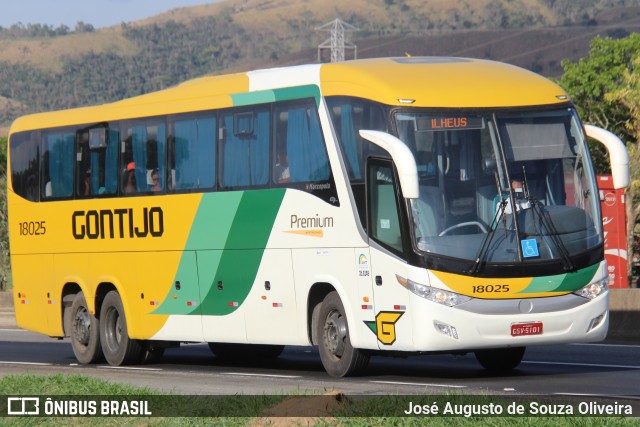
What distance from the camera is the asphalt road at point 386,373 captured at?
15586mm

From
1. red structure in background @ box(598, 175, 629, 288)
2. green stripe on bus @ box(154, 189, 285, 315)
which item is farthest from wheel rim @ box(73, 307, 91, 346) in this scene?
red structure in background @ box(598, 175, 629, 288)

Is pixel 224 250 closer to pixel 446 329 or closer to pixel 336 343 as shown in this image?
pixel 336 343

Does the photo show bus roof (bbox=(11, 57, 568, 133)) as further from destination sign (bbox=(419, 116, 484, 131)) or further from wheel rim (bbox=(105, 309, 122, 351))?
wheel rim (bbox=(105, 309, 122, 351))

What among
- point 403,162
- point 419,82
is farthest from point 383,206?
point 419,82

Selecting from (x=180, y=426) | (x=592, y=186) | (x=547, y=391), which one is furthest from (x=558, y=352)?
(x=180, y=426)

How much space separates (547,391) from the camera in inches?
589

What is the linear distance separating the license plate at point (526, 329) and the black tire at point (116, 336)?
7643mm

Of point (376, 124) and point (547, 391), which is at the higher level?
point (376, 124)

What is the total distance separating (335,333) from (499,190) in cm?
276

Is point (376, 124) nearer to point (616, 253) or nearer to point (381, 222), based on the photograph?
point (381, 222)

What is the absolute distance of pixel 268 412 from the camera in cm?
1218

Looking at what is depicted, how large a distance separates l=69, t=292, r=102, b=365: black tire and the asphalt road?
0.21 metres

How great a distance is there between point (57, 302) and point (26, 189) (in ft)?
6.94

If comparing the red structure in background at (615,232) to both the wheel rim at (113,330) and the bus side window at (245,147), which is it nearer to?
the wheel rim at (113,330)
